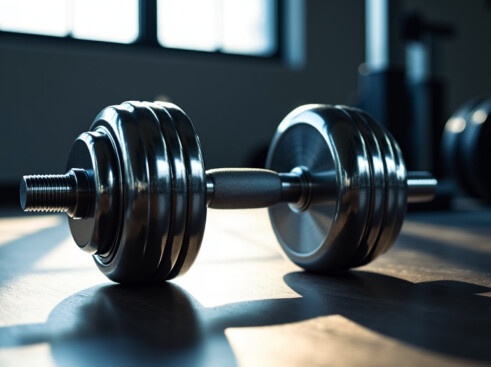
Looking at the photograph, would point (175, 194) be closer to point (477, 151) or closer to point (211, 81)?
point (477, 151)

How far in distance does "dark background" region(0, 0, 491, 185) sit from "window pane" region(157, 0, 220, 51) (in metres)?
0.09

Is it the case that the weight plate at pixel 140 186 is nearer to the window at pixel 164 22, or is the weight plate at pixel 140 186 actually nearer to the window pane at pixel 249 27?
the window at pixel 164 22

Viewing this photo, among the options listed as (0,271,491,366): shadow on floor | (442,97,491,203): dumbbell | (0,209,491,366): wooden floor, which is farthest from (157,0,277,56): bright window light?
(0,271,491,366): shadow on floor

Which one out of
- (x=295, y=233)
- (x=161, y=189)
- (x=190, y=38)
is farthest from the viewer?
(x=190, y=38)

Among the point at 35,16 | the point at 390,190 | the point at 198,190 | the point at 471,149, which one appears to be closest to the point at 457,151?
the point at 471,149

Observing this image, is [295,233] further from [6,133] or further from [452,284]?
[6,133]

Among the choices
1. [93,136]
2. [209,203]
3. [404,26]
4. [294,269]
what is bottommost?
[294,269]

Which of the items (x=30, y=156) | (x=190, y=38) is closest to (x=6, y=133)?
(x=30, y=156)

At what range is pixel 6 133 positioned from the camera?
3.15 meters

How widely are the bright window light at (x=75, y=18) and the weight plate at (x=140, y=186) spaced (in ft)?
9.07

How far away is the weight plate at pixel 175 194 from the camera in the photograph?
76 cm

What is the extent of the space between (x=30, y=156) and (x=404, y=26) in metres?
2.05

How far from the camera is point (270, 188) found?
0.92m

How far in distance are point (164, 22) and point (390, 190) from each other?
2969 mm
